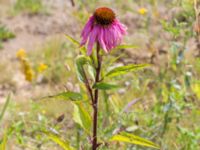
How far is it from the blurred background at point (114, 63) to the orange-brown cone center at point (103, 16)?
118mm

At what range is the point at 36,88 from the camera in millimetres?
4227

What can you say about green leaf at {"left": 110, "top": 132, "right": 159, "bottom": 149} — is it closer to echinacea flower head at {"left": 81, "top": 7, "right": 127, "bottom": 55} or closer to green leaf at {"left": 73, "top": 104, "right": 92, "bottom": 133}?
green leaf at {"left": 73, "top": 104, "right": 92, "bottom": 133}

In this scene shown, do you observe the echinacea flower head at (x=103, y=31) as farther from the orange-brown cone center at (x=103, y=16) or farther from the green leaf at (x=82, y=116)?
the green leaf at (x=82, y=116)

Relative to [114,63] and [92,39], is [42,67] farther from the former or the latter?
[92,39]

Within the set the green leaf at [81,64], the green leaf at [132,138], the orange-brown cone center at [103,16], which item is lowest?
the green leaf at [132,138]

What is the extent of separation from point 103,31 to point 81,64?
0.52 ft

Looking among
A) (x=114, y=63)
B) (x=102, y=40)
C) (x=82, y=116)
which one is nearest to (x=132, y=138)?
(x=82, y=116)

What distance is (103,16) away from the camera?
1778 millimetres

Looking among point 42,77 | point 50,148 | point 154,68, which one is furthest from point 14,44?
point 50,148

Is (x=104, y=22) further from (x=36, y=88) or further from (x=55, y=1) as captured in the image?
(x=55, y=1)

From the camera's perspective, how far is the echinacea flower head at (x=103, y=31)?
5.80 feet

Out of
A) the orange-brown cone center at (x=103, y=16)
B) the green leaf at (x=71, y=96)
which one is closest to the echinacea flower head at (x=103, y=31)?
the orange-brown cone center at (x=103, y=16)

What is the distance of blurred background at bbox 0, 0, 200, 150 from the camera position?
274 cm

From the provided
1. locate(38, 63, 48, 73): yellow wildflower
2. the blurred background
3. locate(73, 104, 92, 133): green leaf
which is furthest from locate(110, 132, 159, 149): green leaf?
locate(38, 63, 48, 73): yellow wildflower
